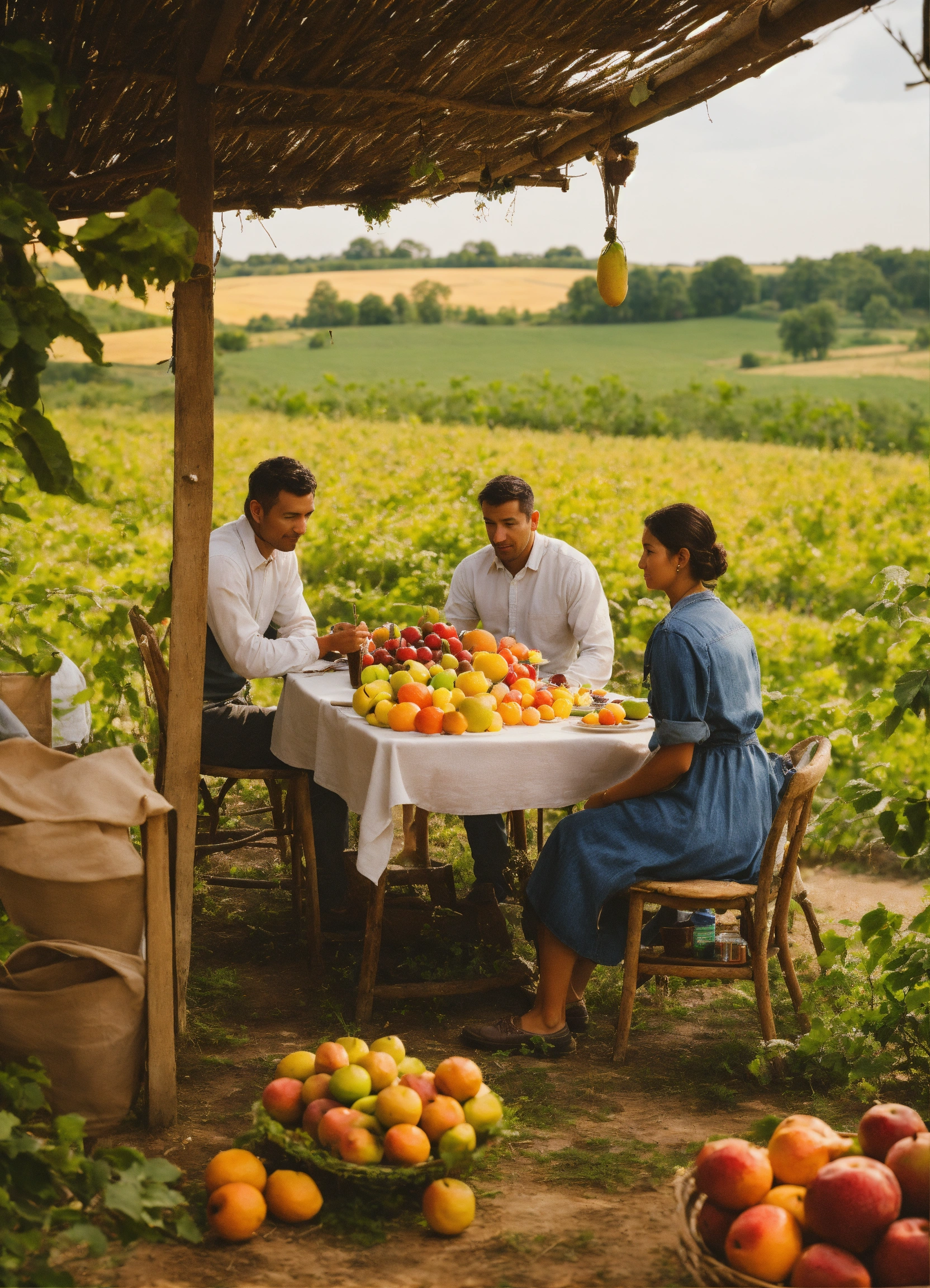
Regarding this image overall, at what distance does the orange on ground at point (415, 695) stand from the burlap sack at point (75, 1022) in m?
1.09

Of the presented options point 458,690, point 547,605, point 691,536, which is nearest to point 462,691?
point 458,690

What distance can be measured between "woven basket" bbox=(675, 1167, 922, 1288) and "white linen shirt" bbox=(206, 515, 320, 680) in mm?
2393

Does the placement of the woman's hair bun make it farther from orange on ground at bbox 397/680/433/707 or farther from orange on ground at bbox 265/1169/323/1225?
orange on ground at bbox 265/1169/323/1225

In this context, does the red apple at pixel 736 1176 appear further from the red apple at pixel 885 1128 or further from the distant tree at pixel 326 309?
the distant tree at pixel 326 309

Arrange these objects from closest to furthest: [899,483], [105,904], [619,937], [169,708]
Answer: [105,904] → [169,708] → [619,937] → [899,483]

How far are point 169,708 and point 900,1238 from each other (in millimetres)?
2138

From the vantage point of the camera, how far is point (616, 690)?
6285 millimetres

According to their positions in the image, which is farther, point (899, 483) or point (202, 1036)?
point (899, 483)

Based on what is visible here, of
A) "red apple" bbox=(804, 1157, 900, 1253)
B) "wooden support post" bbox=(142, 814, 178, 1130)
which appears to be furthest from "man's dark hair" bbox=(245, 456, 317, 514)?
"red apple" bbox=(804, 1157, 900, 1253)

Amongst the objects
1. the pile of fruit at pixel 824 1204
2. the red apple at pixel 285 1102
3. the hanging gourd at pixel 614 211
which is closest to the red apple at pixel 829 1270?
the pile of fruit at pixel 824 1204

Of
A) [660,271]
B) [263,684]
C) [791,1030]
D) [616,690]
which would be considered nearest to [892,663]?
[616,690]

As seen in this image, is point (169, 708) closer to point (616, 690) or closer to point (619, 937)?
point (619, 937)

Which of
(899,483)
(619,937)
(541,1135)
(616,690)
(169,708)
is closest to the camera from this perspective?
(541,1135)

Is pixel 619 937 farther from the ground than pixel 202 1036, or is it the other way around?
pixel 619 937
